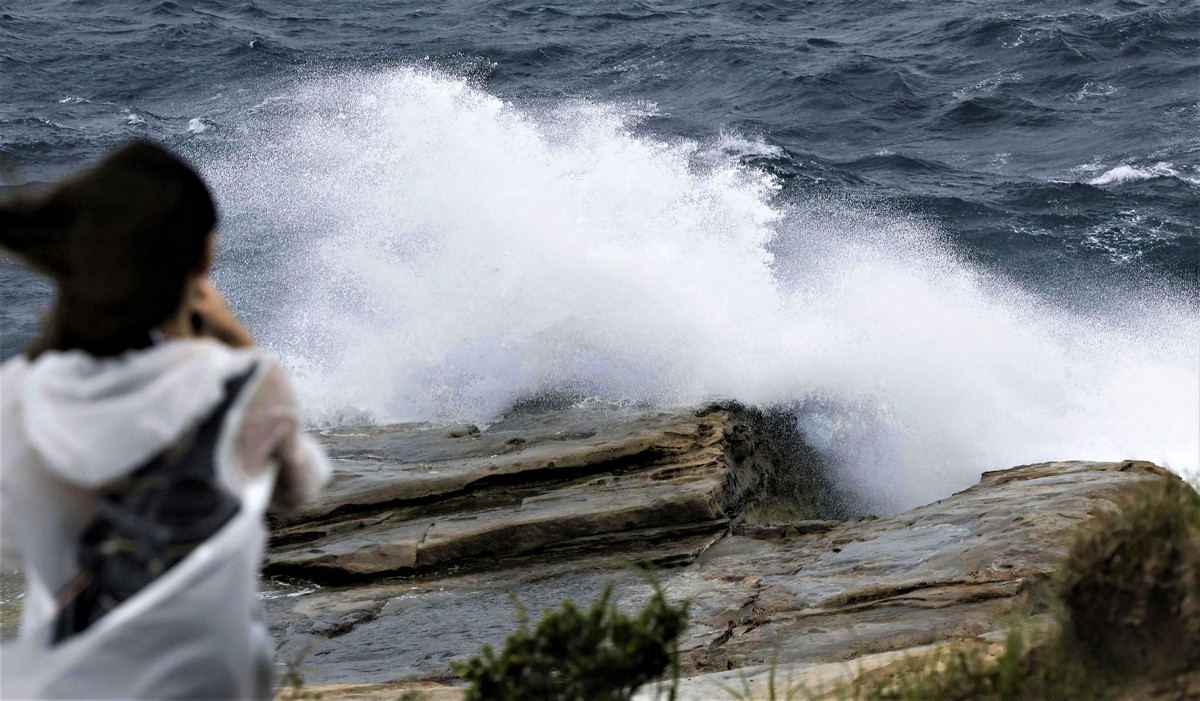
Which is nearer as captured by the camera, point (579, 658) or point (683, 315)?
point (579, 658)

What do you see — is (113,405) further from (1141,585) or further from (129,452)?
(1141,585)

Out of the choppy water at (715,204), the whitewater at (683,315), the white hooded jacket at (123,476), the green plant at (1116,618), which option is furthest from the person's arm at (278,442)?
the whitewater at (683,315)

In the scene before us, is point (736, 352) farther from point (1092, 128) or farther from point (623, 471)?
point (1092, 128)

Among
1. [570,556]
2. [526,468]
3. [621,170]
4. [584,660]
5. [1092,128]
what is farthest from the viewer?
[1092,128]

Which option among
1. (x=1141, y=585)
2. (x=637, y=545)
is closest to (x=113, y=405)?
(x=1141, y=585)

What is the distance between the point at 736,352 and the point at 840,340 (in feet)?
3.99

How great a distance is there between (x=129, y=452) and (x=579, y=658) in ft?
4.32

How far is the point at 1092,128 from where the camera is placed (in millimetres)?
19906

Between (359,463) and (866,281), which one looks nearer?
(359,463)

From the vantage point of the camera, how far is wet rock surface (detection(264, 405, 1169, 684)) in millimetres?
5793

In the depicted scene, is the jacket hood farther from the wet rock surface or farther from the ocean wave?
the ocean wave

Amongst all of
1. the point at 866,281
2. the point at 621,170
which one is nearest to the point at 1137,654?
the point at 866,281

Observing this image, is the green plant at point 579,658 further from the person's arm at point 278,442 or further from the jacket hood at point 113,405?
the jacket hood at point 113,405

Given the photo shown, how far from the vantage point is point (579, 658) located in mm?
2875
